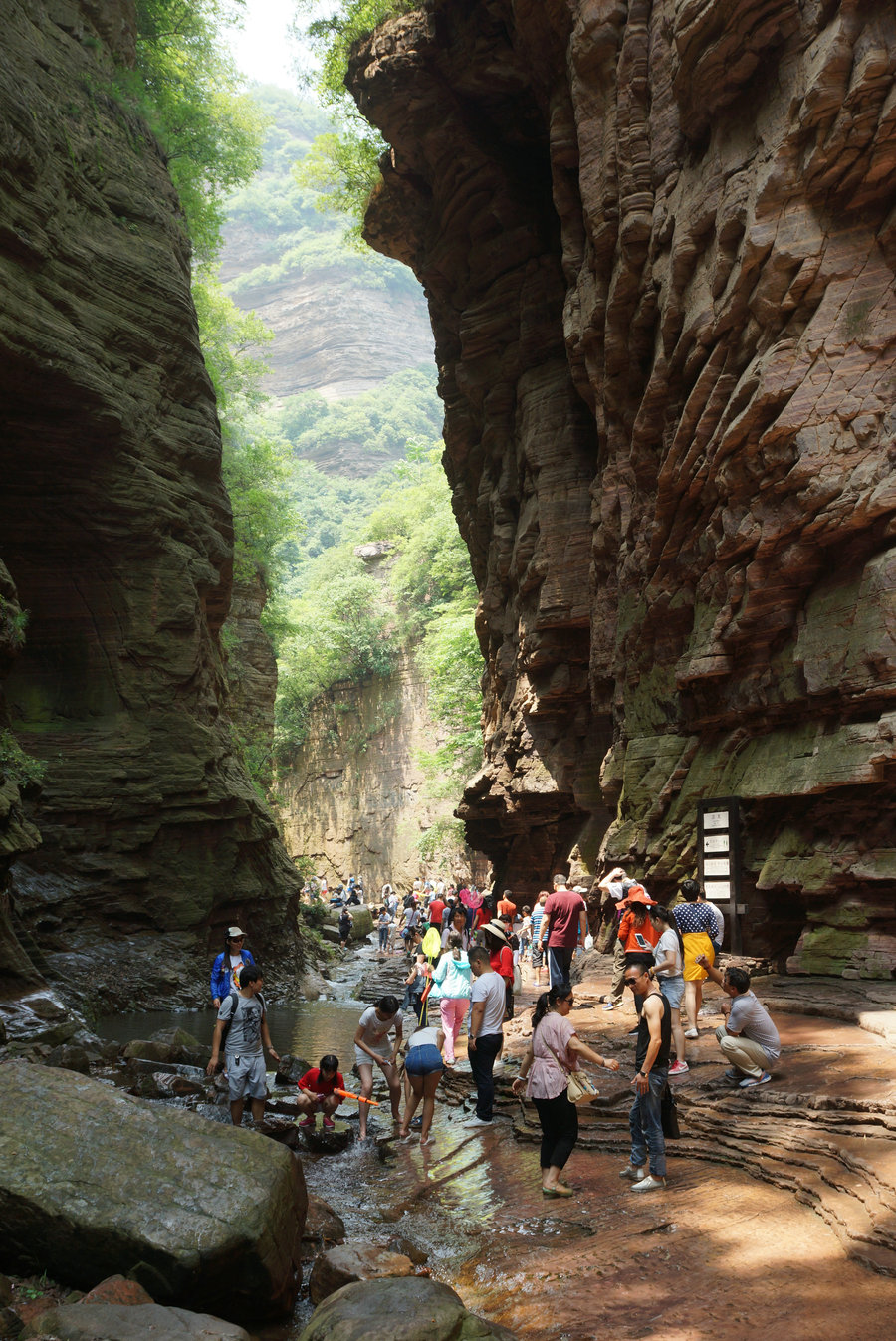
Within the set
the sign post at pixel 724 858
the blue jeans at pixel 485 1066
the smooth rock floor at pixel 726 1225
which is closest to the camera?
the smooth rock floor at pixel 726 1225

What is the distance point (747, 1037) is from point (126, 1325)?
17.9 ft

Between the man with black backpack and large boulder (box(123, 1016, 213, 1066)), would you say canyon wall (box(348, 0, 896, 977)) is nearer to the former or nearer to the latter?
the man with black backpack

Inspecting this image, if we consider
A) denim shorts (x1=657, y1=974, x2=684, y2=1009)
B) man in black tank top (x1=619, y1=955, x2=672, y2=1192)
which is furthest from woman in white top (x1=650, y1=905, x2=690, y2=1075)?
man in black tank top (x1=619, y1=955, x2=672, y2=1192)

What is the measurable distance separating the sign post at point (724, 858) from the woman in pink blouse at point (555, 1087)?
7027mm

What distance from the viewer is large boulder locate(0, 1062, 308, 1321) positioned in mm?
4852

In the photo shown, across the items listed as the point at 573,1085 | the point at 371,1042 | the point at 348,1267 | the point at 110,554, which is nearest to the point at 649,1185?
the point at 573,1085

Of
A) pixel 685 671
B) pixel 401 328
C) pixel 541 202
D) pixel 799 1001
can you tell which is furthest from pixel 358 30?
pixel 401 328

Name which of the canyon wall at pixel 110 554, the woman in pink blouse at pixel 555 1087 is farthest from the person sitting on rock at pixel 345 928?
the woman in pink blouse at pixel 555 1087

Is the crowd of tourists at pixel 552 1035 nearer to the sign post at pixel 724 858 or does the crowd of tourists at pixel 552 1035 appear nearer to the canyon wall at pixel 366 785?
the sign post at pixel 724 858

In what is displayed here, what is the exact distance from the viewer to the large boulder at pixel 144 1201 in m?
4.85

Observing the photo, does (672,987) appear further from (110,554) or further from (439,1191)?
(110,554)

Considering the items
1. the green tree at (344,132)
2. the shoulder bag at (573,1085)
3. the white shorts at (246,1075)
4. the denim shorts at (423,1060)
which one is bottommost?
the white shorts at (246,1075)

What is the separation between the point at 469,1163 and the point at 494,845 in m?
19.3

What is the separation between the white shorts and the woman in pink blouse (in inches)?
127
